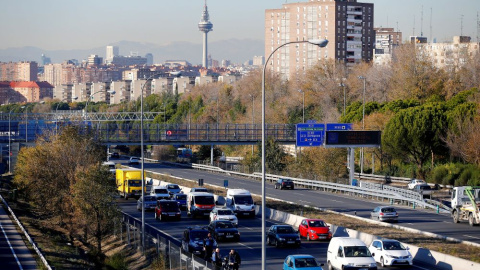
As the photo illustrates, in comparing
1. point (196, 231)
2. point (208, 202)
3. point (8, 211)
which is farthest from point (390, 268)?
point (8, 211)

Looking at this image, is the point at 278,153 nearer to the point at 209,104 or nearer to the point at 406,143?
the point at 406,143

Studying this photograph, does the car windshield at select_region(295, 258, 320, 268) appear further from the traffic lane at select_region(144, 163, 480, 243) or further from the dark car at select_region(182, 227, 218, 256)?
the traffic lane at select_region(144, 163, 480, 243)

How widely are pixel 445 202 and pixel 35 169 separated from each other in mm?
31003

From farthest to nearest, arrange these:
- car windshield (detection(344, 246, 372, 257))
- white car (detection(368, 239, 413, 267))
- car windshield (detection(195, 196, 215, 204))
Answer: car windshield (detection(195, 196, 215, 204))
white car (detection(368, 239, 413, 267))
car windshield (detection(344, 246, 372, 257))

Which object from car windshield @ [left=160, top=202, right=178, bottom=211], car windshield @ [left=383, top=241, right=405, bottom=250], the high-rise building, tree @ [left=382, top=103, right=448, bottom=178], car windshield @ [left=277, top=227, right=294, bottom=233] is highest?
the high-rise building

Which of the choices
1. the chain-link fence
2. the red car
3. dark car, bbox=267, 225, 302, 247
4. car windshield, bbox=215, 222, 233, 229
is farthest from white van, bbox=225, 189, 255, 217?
dark car, bbox=267, 225, 302, 247

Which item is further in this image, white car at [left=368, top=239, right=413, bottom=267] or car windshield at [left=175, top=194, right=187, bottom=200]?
car windshield at [left=175, top=194, right=187, bottom=200]

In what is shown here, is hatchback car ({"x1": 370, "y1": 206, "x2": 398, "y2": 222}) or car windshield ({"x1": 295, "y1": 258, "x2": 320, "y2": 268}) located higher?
car windshield ({"x1": 295, "y1": 258, "x2": 320, "y2": 268})

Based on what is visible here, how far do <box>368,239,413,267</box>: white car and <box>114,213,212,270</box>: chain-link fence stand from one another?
8.09 metres

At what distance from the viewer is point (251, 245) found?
125 feet

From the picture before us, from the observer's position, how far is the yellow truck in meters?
62.9

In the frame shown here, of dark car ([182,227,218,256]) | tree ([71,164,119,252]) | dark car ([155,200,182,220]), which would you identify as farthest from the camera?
dark car ([155,200,182,220])

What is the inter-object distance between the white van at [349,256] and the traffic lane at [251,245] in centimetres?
285

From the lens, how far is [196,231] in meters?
35.2
